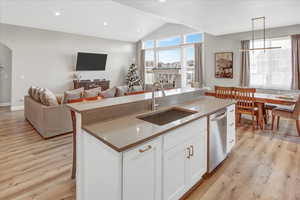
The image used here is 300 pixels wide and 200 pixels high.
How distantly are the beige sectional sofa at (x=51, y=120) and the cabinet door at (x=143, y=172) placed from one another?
9.93 ft

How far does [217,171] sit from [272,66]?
487 cm

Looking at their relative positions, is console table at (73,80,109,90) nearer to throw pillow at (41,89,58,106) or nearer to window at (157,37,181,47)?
window at (157,37,181,47)

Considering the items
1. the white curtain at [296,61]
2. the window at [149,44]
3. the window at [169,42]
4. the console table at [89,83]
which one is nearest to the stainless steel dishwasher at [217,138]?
the white curtain at [296,61]

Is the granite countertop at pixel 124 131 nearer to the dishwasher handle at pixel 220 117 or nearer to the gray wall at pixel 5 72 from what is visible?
the dishwasher handle at pixel 220 117

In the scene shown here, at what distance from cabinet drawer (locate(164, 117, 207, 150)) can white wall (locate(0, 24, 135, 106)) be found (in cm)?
667

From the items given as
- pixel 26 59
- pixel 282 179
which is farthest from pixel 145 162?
pixel 26 59

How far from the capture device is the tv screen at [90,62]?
739cm

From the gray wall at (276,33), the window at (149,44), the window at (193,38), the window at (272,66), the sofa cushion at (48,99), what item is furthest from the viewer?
the window at (149,44)

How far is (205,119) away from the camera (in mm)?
2150

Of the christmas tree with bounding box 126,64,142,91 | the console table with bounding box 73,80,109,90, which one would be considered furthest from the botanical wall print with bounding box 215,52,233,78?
the console table with bounding box 73,80,109,90

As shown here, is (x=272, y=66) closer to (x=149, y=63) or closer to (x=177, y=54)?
(x=177, y=54)

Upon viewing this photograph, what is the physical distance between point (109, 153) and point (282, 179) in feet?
7.72

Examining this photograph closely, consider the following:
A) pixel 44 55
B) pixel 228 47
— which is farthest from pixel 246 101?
pixel 44 55

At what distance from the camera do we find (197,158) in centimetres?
204
